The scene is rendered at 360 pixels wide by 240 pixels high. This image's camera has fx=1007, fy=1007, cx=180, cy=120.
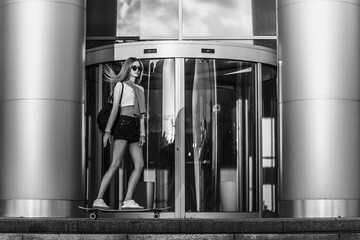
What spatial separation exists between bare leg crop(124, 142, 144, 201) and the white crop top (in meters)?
0.56

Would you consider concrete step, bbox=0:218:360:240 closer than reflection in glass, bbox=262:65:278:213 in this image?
Yes

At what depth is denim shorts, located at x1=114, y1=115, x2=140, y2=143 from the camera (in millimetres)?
13461

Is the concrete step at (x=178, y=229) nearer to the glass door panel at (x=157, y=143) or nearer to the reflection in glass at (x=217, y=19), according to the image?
the glass door panel at (x=157, y=143)

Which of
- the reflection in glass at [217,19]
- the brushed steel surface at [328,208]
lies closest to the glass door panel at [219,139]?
the brushed steel surface at [328,208]

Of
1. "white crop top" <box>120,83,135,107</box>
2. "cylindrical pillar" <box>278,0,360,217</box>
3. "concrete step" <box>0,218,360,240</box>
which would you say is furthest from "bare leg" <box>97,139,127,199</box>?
"cylindrical pillar" <box>278,0,360,217</box>

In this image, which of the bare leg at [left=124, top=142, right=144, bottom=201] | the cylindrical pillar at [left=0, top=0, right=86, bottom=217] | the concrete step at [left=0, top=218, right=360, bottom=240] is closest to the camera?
the concrete step at [left=0, top=218, right=360, bottom=240]

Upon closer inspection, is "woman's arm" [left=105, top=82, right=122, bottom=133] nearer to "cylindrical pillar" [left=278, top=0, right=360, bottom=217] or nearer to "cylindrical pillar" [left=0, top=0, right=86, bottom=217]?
"cylindrical pillar" [left=0, top=0, right=86, bottom=217]

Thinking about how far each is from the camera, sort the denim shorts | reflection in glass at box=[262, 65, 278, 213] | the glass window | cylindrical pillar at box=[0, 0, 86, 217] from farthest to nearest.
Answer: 1. the glass window
2. reflection in glass at box=[262, 65, 278, 213]
3. cylindrical pillar at box=[0, 0, 86, 217]
4. the denim shorts

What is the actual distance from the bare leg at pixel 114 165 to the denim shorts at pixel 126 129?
0.08 meters

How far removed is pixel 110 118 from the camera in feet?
43.9

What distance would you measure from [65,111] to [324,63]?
4.19 m

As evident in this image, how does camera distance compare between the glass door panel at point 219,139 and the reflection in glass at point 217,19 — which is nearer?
the glass door panel at point 219,139

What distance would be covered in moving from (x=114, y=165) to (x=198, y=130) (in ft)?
11.9

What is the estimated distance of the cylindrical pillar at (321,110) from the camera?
1580cm
